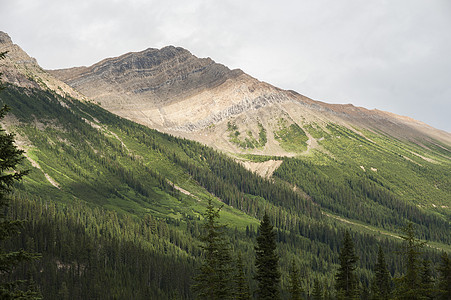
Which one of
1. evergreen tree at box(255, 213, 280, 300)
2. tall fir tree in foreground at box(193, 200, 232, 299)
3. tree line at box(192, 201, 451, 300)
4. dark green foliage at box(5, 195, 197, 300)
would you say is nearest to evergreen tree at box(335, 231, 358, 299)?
tree line at box(192, 201, 451, 300)

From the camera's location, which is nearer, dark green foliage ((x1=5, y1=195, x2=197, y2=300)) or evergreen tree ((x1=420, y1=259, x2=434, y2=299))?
evergreen tree ((x1=420, y1=259, x2=434, y2=299))

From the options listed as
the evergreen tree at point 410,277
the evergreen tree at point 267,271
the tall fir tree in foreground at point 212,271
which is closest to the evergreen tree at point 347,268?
the evergreen tree at point 267,271

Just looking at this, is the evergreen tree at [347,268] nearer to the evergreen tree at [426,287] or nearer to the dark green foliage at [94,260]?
the evergreen tree at [426,287]

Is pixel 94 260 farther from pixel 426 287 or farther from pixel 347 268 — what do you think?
pixel 426 287

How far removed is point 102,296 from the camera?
5448 inches

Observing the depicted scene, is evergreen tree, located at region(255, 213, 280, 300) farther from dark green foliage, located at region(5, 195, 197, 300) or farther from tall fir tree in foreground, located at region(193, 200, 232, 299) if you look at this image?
dark green foliage, located at region(5, 195, 197, 300)

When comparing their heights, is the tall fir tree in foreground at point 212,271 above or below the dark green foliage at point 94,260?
above

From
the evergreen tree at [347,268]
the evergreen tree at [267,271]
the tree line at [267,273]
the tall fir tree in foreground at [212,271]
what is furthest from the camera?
the evergreen tree at [347,268]

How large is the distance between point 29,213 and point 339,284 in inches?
5615

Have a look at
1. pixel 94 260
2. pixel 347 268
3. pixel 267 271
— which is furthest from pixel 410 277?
pixel 94 260

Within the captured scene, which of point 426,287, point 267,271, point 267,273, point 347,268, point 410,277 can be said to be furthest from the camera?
point 347,268

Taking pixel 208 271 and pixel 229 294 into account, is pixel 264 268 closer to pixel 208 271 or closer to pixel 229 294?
pixel 229 294

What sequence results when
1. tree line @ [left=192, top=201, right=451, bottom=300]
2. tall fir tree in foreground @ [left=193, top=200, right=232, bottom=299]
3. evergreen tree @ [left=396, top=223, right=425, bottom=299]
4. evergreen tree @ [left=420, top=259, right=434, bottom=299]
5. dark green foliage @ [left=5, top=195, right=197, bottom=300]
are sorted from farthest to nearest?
dark green foliage @ [left=5, top=195, right=197, bottom=300], evergreen tree @ [left=396, top=223, right=425, bottom=299], tree line @ [left=192, top=201, right=451, bottom=300], tall fir tree in foreground @ [left=193, top=200, right=232, bottom=299], evergreen tree @ [left=420, top=259, right=434, bottom=299]

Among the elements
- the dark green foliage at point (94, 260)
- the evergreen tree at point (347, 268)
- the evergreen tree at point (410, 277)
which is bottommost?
the dark green foliage at point (94, 260)
